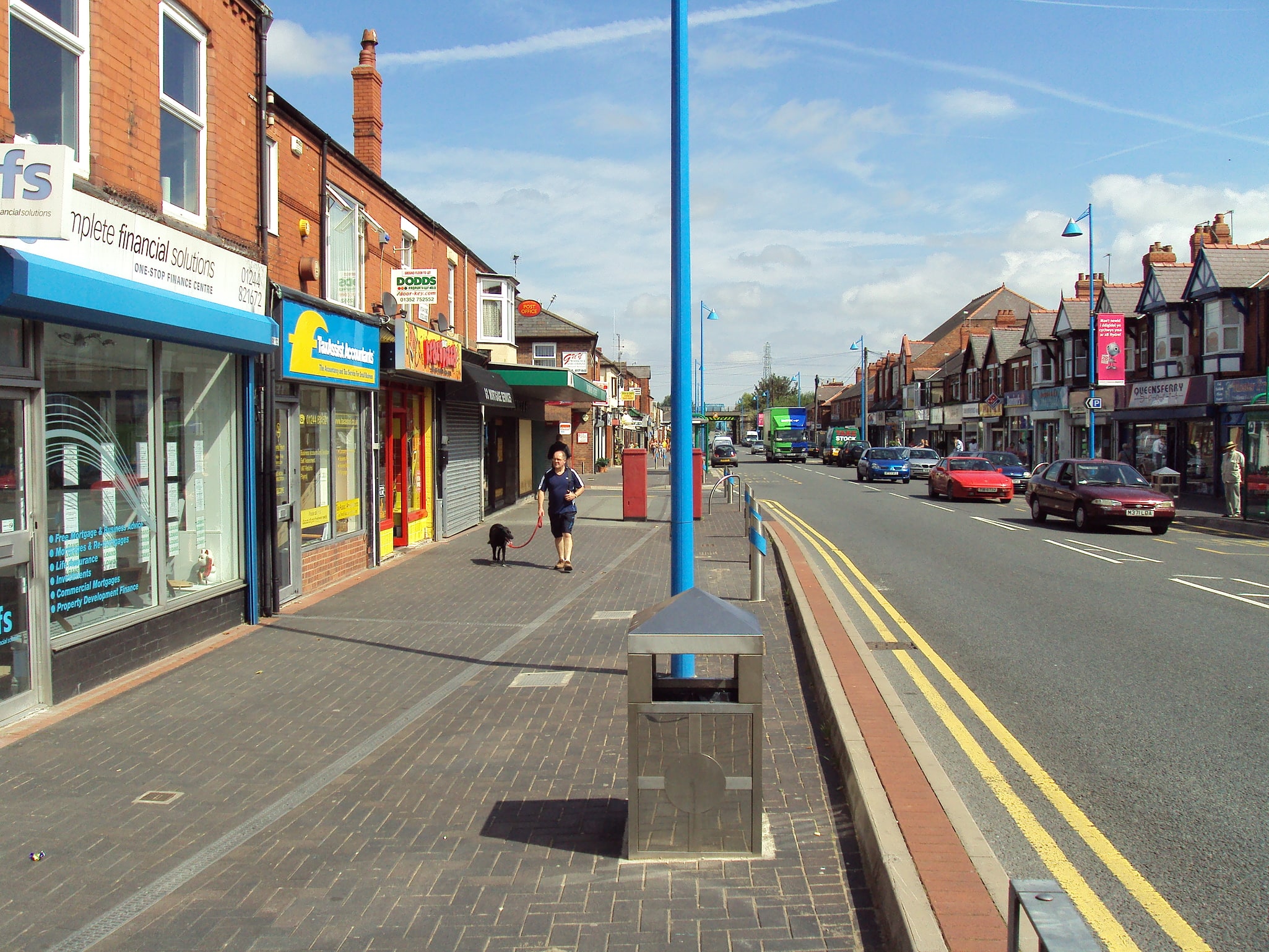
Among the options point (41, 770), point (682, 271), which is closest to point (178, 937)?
point (41, 770)

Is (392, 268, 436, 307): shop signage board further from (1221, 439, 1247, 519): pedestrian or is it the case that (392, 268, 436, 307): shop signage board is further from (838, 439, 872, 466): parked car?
(838, 439, 872, 466): parked car

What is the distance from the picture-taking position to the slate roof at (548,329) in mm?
49188

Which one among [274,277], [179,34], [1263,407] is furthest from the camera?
[1263,407]

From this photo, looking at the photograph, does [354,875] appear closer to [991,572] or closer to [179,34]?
→ [179,34]

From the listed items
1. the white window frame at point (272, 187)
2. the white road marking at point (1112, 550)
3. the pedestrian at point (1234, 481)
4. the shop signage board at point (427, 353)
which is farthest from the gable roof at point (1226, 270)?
the white window frame at point (272, 187)

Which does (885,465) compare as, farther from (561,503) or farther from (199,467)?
(199,467)

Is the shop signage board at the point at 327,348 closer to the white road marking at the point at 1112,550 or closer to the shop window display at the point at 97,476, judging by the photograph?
the shop window display at the point at 97,476

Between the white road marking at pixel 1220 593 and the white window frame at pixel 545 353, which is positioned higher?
the white window frame at pixel 545 353

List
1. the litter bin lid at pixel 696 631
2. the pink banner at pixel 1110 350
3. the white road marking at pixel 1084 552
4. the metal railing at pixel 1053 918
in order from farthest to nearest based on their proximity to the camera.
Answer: the pink banner at pixel 1110 350, the white road marking at pixel 1084 552, the litter bin lid at pixel 696 631, the metal railing at pixel 1053 918

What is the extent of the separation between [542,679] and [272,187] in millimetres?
6625

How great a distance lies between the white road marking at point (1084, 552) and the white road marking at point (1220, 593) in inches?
78.6

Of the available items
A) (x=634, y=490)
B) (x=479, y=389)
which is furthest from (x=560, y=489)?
(x=634, y=490)

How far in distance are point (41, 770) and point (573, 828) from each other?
3240mm

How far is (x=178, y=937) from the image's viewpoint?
3.72 meters
